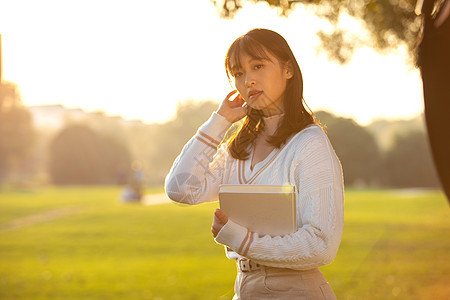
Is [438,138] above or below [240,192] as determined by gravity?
above

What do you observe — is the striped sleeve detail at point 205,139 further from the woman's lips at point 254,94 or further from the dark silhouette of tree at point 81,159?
the dark silhouette of tree at point 81,159

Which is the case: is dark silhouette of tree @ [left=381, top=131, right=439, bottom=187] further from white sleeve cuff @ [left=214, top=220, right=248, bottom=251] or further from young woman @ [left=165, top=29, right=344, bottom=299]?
white sleeve cuff @ [left=214, top=220, right=248, bottom=251]

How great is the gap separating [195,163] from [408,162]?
104 feet

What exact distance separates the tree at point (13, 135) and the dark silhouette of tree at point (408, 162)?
36.9 meters

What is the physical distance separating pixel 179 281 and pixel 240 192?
891 cm

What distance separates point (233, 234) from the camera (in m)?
2.18

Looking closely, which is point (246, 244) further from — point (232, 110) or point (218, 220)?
point (232, 110)

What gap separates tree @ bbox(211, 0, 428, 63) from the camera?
24.6 feet

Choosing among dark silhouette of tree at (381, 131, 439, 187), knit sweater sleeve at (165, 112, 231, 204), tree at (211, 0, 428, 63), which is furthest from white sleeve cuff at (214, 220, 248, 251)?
dark silhouette of tree at (381, 131, 439, 187)

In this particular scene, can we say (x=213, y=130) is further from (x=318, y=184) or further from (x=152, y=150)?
(x=152, y=150)

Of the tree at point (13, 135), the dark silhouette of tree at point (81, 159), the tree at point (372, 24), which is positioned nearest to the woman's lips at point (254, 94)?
the tree at point (372, 24)

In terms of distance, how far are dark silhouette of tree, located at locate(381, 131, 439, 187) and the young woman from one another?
2663 cm

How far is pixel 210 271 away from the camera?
38.9 ft

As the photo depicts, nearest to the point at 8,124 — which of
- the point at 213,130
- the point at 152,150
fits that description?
the point at 152,150
